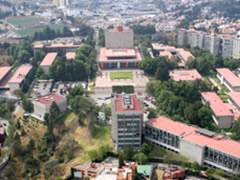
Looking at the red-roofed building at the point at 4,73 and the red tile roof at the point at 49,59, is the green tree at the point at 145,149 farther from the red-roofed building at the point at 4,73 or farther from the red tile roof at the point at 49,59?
the red tile roof at the point at 49,59

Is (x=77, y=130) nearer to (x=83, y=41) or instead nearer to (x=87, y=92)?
(x=87, y=92)

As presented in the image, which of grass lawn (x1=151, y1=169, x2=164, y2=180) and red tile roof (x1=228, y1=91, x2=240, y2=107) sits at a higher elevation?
red tile roof (x1=228, y1=91, x2=240, y2=107)

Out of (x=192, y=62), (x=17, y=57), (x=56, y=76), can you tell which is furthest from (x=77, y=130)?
(x=17, y=57)

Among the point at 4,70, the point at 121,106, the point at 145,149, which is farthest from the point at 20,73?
the point at 145,149

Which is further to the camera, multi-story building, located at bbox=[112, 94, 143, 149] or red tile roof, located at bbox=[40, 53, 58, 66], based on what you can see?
red tile roof, located at bbox=[40, 53, 58, 66]

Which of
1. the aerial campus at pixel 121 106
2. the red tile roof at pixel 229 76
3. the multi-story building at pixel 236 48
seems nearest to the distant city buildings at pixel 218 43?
the multi-story building at pixel 236 48

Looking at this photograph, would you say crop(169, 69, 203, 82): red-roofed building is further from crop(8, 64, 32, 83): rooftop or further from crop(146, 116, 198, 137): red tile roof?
crop(8, 64, 32, 83): rooftop

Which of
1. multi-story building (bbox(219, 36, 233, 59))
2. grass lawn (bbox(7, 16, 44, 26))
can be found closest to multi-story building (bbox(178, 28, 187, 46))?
multi-story building (bbox(219, 36, 233, 59))
